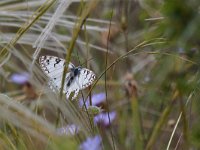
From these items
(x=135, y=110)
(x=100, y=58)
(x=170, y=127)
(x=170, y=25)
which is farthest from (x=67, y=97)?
(x=100, y=58)

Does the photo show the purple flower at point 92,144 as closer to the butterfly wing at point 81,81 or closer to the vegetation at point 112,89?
the vegetation at point 112,89

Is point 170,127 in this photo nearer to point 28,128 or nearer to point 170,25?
point 28,128

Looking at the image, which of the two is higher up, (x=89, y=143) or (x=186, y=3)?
(x=186, y=3)

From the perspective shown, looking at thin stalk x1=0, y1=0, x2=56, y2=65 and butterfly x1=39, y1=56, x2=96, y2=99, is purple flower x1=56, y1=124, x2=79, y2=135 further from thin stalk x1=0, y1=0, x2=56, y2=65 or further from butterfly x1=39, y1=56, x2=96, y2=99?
thin stalk x1=0, y1=0, x2=56, y2=65

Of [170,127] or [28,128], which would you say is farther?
[170,127]

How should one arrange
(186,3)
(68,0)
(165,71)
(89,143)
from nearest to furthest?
(186,3), (165,71), (89,143), (68,0)

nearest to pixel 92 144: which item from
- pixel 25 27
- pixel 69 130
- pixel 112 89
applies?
pixel 69 130

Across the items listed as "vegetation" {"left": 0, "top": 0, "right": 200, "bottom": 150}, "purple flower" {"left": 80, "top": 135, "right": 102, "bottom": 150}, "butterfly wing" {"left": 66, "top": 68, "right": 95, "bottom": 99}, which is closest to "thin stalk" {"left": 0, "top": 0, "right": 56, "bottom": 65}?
"vegetation" {"left": 0, "top": 0, "right": 200, "bottom": 150}

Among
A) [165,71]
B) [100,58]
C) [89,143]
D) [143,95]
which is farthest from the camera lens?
[100,58]

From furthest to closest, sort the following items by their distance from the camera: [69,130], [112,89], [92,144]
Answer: [112,89], [69,130], [92,144]

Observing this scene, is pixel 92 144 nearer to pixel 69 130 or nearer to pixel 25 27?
pixel 69 130
